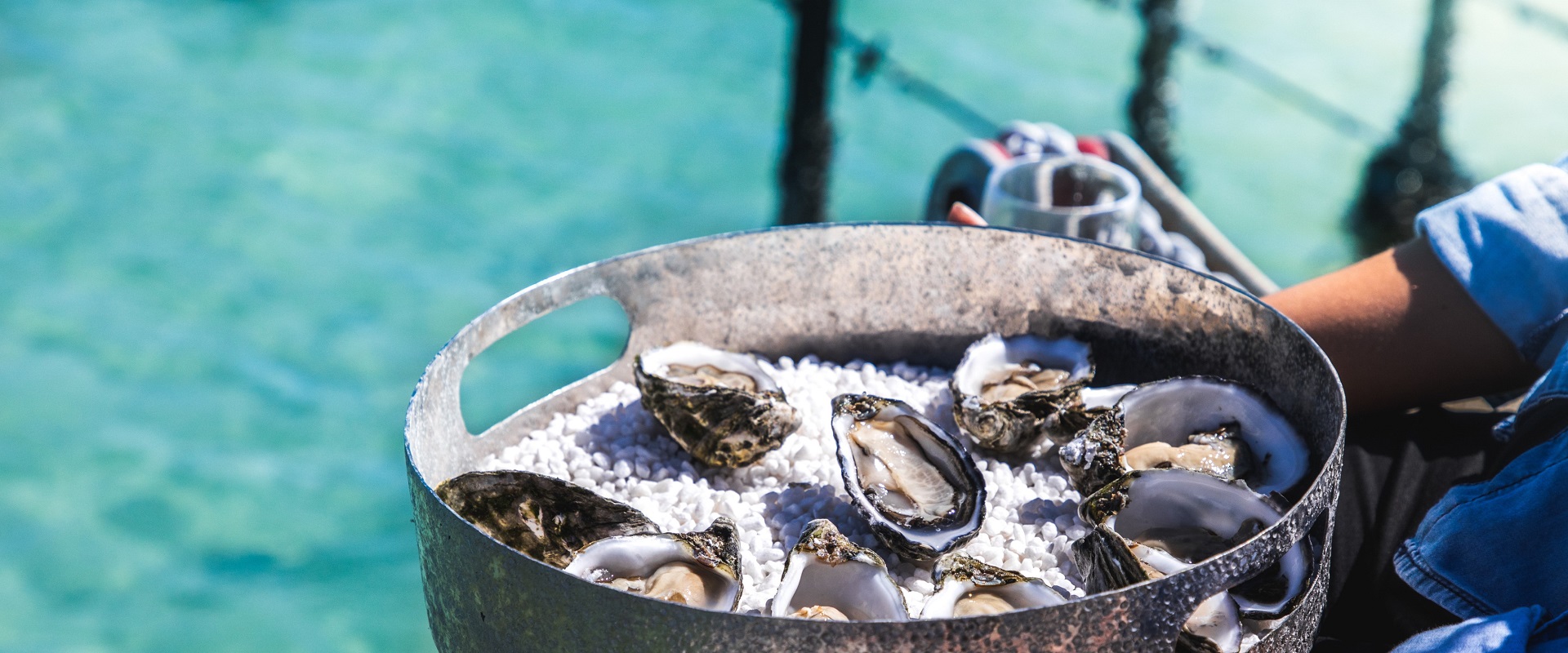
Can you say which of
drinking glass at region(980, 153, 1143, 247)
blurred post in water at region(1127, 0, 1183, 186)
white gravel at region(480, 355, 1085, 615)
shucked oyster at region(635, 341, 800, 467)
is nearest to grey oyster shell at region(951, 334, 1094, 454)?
white gravel at region(480, 355, 1085, 615)

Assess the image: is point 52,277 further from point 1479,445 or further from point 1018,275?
point 1479,445

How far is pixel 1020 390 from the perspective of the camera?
1167 millimetres

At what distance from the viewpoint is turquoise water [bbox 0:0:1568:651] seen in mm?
3514

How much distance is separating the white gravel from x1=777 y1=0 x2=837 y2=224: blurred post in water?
85.0 inches

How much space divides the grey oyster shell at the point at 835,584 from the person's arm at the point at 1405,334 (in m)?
0.64

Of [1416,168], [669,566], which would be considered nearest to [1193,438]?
[669,566]

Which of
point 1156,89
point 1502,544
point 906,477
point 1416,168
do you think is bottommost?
point 1416,168

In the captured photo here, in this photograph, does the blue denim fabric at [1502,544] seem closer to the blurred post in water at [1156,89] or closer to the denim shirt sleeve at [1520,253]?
the denim shirt sleeve at [1520,253]

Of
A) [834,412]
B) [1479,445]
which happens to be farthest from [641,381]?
[1479,445]

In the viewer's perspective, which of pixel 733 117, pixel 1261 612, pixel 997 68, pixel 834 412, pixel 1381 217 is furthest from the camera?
pixel 997 68

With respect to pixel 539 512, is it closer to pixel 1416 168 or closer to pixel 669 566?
pixel 669 566

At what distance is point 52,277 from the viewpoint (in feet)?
14.0

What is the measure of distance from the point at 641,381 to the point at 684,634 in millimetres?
482

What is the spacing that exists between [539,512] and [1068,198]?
1.13 m
